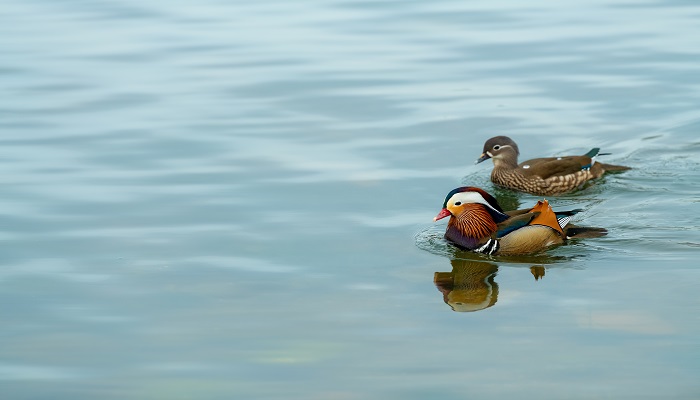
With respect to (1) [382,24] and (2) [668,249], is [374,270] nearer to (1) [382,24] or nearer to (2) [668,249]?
(2) [668,249]

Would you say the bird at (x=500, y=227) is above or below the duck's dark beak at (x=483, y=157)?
below

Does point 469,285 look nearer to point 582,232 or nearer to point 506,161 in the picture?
point 582,232

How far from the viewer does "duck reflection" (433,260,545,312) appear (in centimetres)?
1019

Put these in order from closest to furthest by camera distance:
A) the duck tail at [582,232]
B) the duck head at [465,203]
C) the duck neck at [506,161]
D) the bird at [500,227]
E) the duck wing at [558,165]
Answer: the bird at [500,227]
the duck tail at [582,232]
the duck head at [465,203]
the duck wing at [558,165]
the duck neck at [506,161]

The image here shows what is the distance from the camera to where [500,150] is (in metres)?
14.5

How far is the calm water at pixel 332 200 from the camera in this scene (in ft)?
29.3

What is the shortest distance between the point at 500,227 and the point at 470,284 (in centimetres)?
140

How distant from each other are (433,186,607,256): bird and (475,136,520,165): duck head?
2079 millimetres

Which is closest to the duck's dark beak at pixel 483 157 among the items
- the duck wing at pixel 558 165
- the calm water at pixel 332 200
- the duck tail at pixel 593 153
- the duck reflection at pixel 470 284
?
the calm water at pixel 332 200

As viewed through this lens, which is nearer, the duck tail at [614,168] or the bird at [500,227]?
the bird at [500,227]

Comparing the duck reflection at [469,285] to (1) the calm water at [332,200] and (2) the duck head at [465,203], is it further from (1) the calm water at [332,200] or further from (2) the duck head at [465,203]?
(2) the duck head at [465,203]

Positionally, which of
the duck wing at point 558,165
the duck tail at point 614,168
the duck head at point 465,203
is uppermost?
the duck tail at point 614,168

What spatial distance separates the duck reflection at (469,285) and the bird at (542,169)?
287cm

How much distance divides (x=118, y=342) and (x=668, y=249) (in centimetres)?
501
